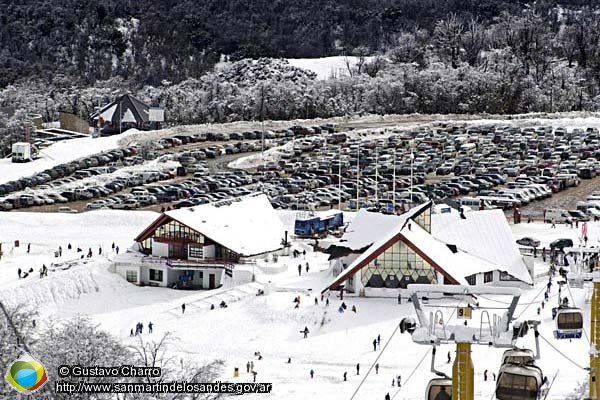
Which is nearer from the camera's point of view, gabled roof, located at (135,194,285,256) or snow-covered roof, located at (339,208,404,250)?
snow-covered roof, located at (339,208,404,250)

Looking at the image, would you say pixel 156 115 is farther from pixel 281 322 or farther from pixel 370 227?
pixel 281 322

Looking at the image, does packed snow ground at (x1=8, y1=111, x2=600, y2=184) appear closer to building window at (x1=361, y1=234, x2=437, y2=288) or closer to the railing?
the railing

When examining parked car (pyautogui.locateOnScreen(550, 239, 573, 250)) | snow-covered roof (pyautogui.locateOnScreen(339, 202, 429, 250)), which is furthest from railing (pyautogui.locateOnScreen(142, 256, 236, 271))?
parked car (pyautogui.locateOnScreen(550, 239, 573, 250))

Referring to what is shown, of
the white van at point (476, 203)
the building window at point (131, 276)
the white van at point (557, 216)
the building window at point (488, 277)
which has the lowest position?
the building window at point (131, 276)

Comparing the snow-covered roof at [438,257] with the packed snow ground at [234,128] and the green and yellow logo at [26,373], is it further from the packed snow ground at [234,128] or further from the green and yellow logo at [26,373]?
the packed snow ground at [234,128]

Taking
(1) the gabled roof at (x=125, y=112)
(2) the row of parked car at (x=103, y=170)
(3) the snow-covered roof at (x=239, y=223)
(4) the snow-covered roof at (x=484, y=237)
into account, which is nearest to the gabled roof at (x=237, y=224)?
(3) the snow-covered roof at (x=239, y=223)

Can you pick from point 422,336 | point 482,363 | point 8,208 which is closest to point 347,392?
point 482,363

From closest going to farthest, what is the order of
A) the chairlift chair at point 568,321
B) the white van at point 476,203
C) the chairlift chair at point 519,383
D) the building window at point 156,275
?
the chairlift chair at point 519,383 < the chairlift chair at point 568,321 < the building window at point 156,275 < the white van at point 476,203
